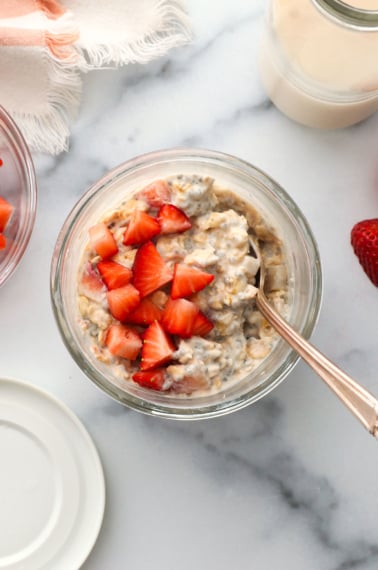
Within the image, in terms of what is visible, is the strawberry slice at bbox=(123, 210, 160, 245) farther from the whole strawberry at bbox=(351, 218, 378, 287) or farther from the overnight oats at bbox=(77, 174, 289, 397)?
the whole strawberry at bbox=(351, 218, 378, 287)

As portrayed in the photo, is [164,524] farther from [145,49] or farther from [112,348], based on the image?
[145,49]

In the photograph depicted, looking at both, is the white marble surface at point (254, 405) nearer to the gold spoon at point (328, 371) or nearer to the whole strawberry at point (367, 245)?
the whole strawberry at point (367, 245)

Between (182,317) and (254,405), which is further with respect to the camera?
(254,405)

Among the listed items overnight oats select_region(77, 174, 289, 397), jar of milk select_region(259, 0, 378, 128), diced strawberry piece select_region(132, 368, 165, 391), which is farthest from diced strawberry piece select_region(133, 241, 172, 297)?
jar of milk select_region(259, 0, 378, 128)

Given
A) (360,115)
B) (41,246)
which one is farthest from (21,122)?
Answer: (360,115)

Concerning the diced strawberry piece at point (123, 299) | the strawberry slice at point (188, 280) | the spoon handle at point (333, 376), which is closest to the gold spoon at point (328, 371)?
the spoon handle at point (333, 376)

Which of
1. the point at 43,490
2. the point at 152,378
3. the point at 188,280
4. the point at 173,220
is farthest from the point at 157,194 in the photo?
the point at 43,490

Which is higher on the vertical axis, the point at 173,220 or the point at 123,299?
the point at 173,220

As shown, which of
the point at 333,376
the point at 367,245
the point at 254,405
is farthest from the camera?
the point at 254,405

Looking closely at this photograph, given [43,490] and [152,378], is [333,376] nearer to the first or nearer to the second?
[152,378]
